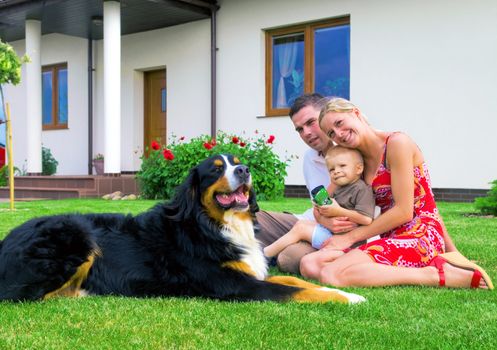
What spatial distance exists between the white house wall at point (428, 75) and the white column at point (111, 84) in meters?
3.41

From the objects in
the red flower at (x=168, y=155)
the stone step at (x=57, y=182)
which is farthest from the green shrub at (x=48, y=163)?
the red flower at (x=168, y=155)

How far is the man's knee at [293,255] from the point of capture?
182 inches

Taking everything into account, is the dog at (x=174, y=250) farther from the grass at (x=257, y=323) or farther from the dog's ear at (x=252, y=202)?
the grass at (x=257, y=323)

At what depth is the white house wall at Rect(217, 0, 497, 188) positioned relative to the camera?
11.0 meters

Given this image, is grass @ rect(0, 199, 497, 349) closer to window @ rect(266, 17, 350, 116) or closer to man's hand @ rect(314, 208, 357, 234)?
man's hand @ rect(314, 208, 357, 234)

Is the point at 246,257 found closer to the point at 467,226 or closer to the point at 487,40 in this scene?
the point at 467,226

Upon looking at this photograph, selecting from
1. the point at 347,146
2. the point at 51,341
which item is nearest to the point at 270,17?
the point at 347,146

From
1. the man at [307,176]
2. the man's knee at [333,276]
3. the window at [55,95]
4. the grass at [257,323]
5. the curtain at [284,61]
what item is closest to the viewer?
the grass at [257,323]

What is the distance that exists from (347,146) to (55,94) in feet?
50.1

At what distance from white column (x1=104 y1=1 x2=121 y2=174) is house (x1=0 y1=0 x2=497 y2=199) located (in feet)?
0.08

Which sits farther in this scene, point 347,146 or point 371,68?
point 371,68

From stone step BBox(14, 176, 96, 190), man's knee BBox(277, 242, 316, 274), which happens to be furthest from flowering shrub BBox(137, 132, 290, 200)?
man's knee BBox(277, 242, 316, 274)

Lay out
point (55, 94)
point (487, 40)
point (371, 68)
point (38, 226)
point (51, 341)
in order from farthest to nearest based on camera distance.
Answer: point (55, 94), point (371, 68), point (487, 40), point (38, 226), point (51, 341)

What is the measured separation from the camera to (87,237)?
12.3 ft
